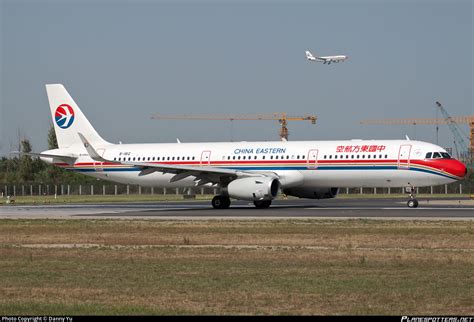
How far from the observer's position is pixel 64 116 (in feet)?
205

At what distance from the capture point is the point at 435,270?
20.6 metres

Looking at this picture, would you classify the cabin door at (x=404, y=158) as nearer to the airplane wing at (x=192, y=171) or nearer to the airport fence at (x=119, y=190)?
the airplane wing at (x=192, y=171)

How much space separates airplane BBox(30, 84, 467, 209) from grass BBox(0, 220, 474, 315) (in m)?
15.8

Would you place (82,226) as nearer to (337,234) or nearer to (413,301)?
(337,234)

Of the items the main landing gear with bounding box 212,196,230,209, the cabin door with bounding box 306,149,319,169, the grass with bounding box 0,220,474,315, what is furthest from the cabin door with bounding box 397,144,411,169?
the grass with bounding box 0,220,474,315

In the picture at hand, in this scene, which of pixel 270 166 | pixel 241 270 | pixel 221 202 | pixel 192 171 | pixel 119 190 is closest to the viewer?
pixel 241 270

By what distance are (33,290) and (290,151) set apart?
120 ft

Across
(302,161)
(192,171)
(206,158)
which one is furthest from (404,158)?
(206,158)

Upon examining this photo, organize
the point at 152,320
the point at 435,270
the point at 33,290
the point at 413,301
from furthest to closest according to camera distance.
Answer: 1. the point at 435,270
2. the point at 33,290
3. the point at 413,301
4. the point at 152,320

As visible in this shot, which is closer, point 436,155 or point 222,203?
point 436,155

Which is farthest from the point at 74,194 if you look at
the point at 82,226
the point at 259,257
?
the point at 259,257

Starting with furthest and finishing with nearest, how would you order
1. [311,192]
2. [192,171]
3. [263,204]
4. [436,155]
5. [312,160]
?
1. [311,192]
2. [263,204]
3. [192,171]
4. [312,160]
5. [436,155]

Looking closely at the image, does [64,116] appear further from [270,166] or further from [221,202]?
[270,166]

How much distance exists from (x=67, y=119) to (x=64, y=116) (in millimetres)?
330
